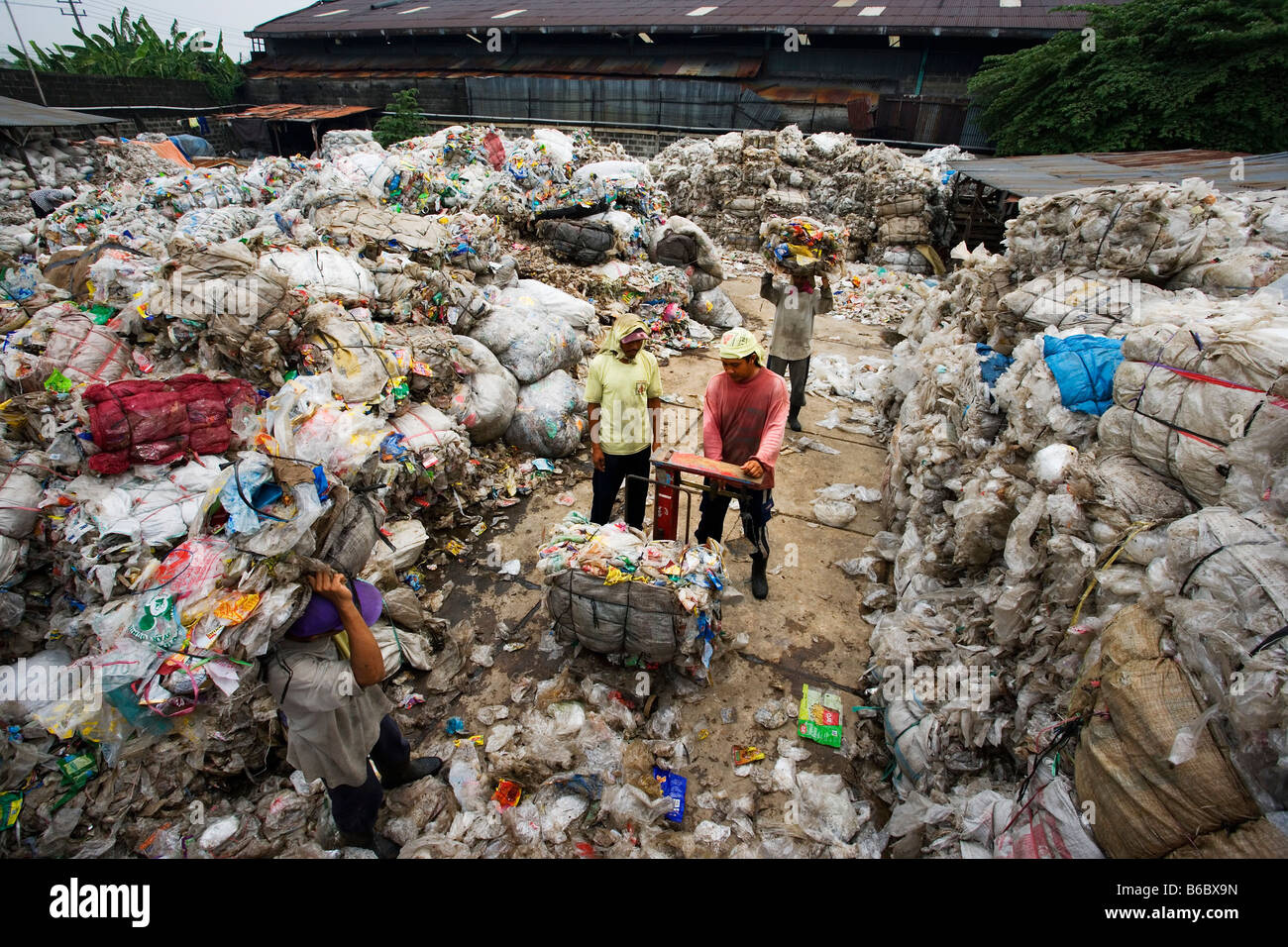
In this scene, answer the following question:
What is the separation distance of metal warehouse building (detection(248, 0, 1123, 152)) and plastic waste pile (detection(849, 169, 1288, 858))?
1331 cm

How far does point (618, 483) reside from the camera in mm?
3895

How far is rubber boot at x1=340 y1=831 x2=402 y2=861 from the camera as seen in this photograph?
2.44 metres

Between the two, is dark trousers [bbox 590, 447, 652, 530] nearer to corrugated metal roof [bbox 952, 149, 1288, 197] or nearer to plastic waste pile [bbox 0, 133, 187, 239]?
corrugated metal roof [bbox 952, 149, 1288, 197]

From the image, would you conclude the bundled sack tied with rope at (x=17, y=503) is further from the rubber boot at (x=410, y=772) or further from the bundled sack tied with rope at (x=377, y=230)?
the bundled sack tied with rope at (x=377, y=230)

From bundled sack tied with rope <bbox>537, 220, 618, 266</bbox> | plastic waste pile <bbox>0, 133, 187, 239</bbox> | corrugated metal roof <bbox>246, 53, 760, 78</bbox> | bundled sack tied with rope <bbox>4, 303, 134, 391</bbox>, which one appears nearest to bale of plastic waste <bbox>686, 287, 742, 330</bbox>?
bundled sack tied with rope <bbox>537, 220, 618, 266</bbox>

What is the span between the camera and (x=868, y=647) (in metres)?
3.51

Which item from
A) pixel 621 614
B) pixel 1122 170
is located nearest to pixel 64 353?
pixel 621 614

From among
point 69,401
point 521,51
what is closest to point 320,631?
point 69,401

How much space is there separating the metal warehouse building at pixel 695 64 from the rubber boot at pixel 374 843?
17206 millimetres

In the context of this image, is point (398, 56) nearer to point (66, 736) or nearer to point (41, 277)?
point (41, 277)

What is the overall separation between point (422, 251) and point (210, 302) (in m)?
2.31

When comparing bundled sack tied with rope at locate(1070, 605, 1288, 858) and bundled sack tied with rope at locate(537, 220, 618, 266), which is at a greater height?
bundled sack tied with rope at locate(537, 220, 618, 266)

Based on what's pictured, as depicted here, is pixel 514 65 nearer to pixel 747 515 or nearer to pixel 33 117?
pixel 33 117

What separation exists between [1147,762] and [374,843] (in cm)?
284
